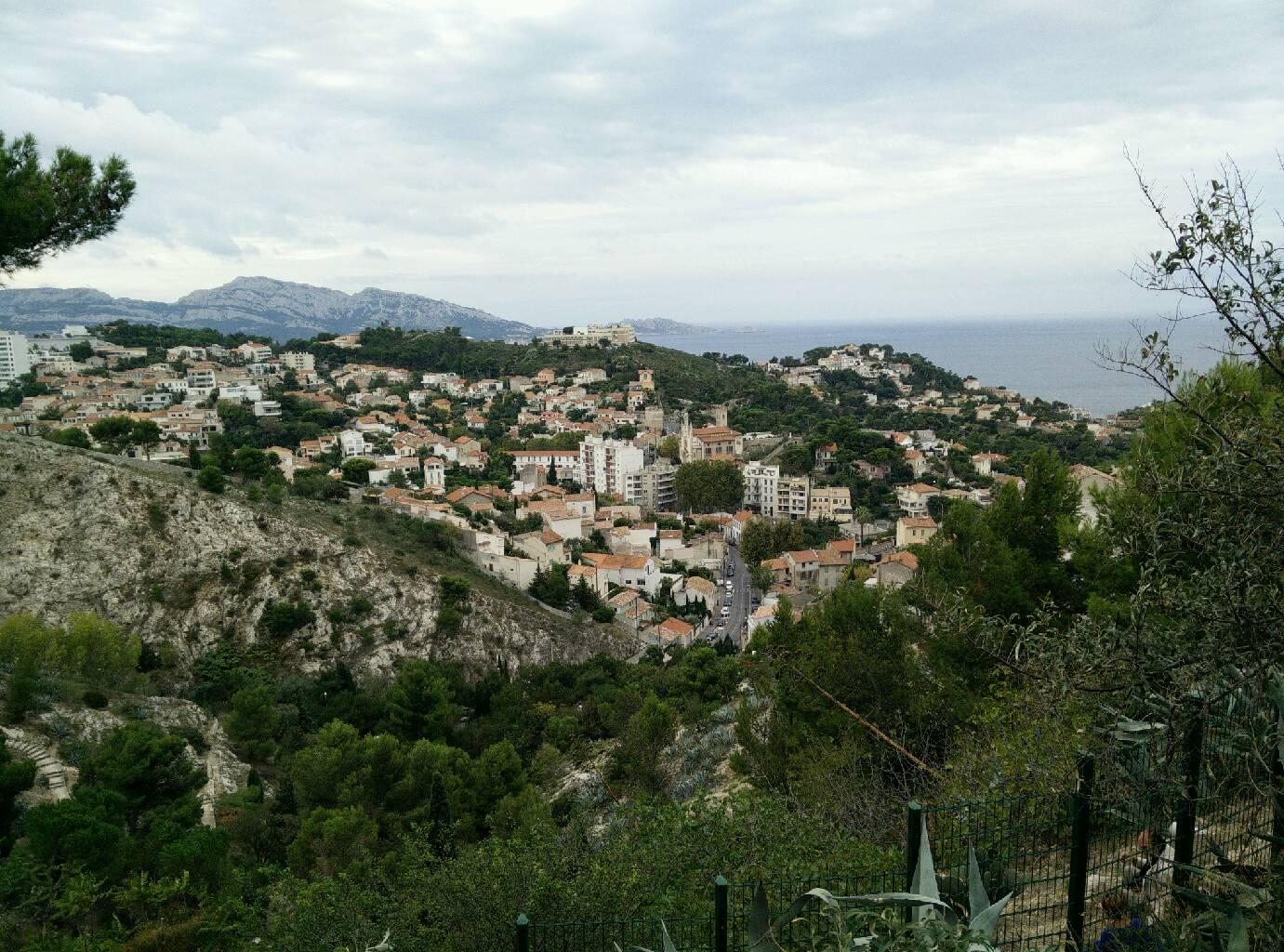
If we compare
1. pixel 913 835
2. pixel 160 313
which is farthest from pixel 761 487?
pixel 160 313

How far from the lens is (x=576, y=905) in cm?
423

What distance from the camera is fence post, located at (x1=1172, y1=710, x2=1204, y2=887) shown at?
9.29ft

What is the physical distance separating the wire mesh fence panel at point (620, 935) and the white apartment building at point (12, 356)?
76.6 m

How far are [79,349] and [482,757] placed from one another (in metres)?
66.7

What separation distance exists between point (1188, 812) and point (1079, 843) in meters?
0.40

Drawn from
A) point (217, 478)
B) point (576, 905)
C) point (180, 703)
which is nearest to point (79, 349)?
point (217, 478)

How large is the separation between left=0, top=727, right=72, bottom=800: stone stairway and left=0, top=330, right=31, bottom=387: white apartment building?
A: 6642 centimetres

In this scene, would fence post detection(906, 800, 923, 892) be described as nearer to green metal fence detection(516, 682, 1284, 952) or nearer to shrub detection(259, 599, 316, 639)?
green metal fence detection(516, 682, 1284, 952)

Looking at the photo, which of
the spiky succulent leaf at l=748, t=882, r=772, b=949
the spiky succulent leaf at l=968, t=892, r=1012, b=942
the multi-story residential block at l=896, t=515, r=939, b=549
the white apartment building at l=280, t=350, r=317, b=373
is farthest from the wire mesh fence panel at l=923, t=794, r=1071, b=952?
the white apartment building at l=280, t=350, r=317, b=373

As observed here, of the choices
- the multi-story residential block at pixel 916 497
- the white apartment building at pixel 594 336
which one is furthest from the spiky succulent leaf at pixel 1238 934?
the white apartment building at pixel 594 336

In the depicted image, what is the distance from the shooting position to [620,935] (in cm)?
390

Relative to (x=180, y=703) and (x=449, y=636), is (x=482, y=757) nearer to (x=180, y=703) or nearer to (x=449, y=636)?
(x=180, y=703)

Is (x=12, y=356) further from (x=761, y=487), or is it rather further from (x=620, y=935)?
(x=620, y=935)

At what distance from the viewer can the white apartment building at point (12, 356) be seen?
6279cm
